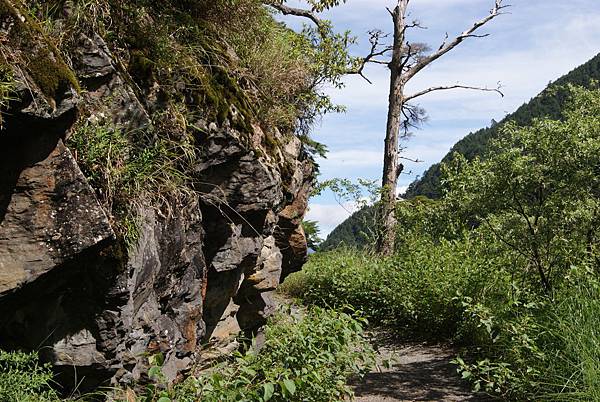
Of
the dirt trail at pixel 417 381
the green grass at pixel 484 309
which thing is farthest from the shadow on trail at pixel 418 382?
the green grass at pixel 484 309

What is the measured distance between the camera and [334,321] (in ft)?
18.8

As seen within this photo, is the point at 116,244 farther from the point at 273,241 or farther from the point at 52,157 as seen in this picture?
the point at 273,241

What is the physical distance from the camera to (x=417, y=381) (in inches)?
316

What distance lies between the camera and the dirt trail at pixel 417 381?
7289 mm

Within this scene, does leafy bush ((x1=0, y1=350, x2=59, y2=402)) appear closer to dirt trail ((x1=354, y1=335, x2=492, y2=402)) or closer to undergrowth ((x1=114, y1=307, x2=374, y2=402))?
undergrowth ((x1=114, y1=307, x2=374, y2=402))

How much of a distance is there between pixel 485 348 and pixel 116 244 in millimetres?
5440

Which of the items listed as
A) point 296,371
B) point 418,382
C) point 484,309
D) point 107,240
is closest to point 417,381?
point 418,382

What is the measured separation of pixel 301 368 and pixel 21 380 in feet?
7.81

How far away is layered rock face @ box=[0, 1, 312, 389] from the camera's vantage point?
3511mm

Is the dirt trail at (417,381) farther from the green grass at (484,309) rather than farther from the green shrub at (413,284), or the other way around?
the green shrub at (413,284)

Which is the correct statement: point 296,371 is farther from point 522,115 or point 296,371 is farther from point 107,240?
point 522,115

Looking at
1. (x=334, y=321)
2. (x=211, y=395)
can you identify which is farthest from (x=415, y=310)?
(x=211, y=395)

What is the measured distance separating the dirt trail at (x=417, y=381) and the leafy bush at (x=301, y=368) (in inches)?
32.4

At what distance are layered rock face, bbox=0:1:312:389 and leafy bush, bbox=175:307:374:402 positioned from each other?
0.43 m
